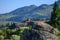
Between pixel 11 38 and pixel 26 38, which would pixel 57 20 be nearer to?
pixel 11 38

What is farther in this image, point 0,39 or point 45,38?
point 0,39

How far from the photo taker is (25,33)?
28547 millimetres

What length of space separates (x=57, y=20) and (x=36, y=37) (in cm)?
3926

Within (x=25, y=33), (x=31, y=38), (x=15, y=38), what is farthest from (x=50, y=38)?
(x=15, y=38)

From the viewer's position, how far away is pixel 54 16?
218ft

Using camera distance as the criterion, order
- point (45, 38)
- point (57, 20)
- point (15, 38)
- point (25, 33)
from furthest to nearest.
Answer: point (57, 20), point (15, 38), point (25, 33), point (45, 38)

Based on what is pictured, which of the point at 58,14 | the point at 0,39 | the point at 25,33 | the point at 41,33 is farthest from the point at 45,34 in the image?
the point at 58,14

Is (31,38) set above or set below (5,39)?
above

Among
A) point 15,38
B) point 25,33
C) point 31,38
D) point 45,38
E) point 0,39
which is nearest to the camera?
point 45,38

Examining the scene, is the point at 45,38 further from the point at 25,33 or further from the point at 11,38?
the point at 11,38

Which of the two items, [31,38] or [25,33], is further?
[25,33]

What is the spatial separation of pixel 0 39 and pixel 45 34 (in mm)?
36670

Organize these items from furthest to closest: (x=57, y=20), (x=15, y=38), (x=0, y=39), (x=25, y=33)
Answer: (x=57, y=20) < (x=0, y=39) < (x=15, y=38) < (x=25, y=33)

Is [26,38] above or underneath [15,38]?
above
